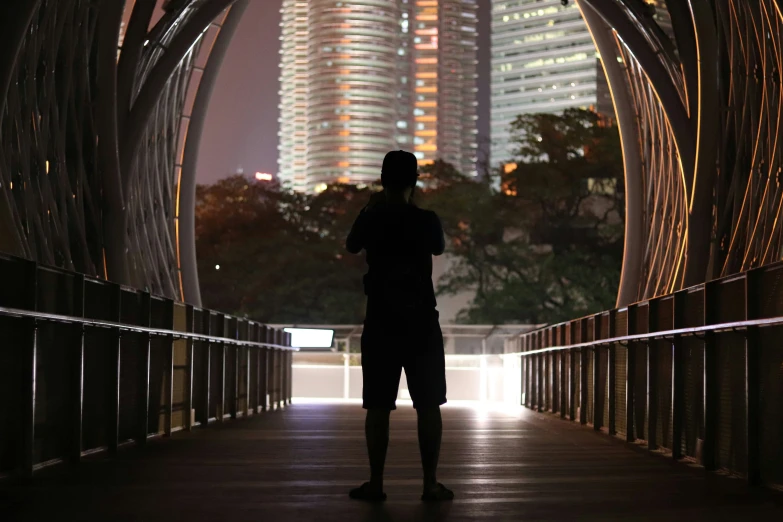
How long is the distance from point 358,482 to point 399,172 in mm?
1948

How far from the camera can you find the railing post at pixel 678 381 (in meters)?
9.98

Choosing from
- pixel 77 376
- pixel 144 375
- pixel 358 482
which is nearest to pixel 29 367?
pixel 77 376

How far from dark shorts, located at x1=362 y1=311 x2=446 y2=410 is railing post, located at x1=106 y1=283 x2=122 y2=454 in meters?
4.00

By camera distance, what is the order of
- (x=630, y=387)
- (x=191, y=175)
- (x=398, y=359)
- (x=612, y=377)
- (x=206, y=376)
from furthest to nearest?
(x=191, y=175) < (x=206, y=376) < (x=612, y=377) < (x=630, y=387) < (x=398, y=359)

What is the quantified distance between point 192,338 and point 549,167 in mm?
53016

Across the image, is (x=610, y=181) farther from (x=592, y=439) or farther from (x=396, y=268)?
(x=396, y=268)

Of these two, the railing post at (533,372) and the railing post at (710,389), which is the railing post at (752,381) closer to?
the railing post at (710,389)

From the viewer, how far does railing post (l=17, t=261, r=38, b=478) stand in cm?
804

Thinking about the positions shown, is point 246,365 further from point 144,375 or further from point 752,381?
point 752,381

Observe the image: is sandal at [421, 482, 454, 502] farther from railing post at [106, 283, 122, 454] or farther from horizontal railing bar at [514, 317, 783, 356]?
railing post at [106, 283, 122, 454]

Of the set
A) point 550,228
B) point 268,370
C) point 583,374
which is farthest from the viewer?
point 550,228

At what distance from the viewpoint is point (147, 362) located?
11.4m

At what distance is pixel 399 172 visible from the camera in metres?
6.86

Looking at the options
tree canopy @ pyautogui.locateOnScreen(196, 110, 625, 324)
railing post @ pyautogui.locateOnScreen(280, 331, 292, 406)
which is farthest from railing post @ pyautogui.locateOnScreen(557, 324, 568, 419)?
tree canopy @ pyautogui.locateOnScreen(196, 110, 625, 324)
